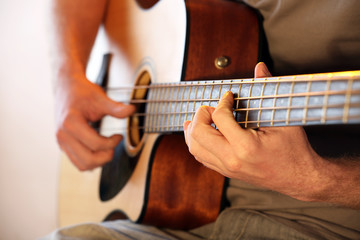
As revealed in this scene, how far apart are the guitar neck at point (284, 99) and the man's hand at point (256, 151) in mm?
25

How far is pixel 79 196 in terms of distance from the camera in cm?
118

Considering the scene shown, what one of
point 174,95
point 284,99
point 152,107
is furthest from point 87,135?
point 284,99

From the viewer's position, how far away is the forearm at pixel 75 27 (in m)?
1.13

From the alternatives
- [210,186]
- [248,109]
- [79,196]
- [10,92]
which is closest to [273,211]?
[210,186]

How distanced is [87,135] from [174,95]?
33cm

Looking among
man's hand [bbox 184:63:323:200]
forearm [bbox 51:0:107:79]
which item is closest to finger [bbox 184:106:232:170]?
man's hand [bbox 184:63:323:200]

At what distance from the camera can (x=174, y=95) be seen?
29.5 inches

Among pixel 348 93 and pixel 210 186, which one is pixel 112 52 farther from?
pixel 348 93

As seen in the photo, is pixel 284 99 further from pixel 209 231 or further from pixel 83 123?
pixel 83 123

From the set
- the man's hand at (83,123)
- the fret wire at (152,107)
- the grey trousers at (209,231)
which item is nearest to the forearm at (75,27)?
the man's hand at (83,123)

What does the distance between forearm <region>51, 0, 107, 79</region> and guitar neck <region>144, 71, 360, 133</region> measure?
537mm

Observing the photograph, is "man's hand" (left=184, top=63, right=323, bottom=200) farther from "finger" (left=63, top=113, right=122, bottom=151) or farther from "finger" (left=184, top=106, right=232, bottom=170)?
"finger" (left=63, top=113, right=122, bottom=151)

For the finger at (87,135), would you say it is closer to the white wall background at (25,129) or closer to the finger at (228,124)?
the finger at (228,124)

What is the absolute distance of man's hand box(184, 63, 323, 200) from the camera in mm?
552
